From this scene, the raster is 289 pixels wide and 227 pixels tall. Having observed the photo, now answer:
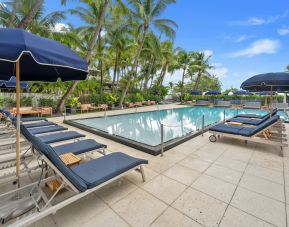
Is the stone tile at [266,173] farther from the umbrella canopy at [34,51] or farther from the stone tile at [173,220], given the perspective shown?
the umbrella canopy at [34,51]

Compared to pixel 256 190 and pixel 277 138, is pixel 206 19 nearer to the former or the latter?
pixel 277 138

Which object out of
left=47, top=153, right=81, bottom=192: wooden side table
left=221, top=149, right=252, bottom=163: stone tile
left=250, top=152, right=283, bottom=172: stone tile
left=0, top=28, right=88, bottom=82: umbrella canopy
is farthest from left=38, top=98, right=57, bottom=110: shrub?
left=250, top=152, right=283, bottom=172: stone tile

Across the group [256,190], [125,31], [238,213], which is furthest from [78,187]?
[125,31]

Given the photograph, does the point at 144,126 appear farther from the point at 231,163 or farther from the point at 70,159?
the point at 70,159

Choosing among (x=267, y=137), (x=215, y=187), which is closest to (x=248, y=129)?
(x=267, y=137)

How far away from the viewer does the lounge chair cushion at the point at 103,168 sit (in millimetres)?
2446

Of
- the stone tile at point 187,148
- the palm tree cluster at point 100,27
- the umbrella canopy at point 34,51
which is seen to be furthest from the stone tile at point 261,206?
the palm tree cluster at point 100,27

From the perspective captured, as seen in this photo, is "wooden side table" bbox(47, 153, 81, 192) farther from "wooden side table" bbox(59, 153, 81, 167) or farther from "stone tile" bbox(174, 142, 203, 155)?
"stone tile" bbox(174, 142, 203, 155)

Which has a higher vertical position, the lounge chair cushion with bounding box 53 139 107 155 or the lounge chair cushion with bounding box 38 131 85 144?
the lounge chair cushion with bounding box 38 131 85 144

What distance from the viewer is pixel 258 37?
74.0ft

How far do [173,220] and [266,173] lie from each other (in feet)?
8.56

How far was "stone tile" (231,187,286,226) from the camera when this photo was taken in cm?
233

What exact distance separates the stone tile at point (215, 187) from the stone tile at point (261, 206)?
4.6 inches

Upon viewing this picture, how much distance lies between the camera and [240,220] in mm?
2283
